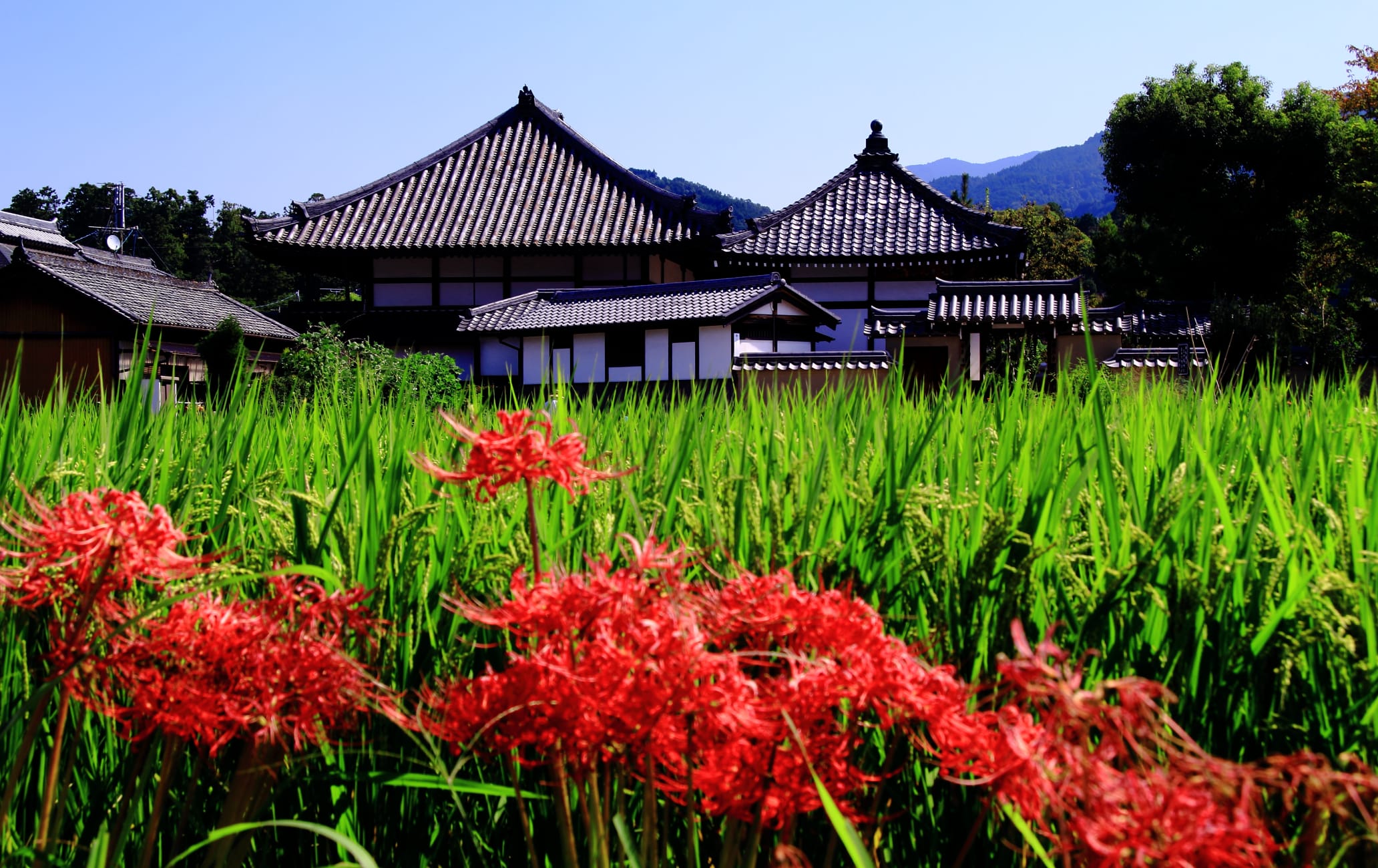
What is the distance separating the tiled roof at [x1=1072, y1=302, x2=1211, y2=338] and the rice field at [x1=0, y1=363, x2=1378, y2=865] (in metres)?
14.3

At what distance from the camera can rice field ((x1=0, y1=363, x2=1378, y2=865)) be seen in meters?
1.02

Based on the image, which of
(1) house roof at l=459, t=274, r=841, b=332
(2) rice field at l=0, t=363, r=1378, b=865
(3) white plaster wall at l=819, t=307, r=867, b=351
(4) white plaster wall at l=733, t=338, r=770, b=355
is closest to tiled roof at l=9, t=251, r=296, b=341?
(1) house roof at l=459, t=274, r=841, b=332

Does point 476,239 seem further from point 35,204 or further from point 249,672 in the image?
point 35,204

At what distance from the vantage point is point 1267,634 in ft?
3.18

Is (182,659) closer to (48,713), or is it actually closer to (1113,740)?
(48,713)

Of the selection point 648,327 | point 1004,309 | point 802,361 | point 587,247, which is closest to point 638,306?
point 648,327

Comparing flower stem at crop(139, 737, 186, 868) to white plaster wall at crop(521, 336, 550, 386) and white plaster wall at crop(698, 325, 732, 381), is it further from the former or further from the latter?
white plaster wall at crop(521, 336, 550, 386)

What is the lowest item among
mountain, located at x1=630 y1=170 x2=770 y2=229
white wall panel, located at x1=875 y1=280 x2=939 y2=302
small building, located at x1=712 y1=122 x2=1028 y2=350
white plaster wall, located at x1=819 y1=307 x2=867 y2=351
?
white plaster wall, located at x1=819 y1=307 x2=867 y2=351

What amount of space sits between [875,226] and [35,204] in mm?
56177

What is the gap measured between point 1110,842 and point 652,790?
35 centimetres

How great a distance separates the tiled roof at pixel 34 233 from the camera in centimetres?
3052

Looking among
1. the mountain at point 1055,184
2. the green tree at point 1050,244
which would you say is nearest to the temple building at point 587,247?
the green tree at point 1050,244

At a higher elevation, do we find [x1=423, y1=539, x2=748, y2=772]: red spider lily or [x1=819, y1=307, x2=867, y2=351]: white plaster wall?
[x1=819, y1=307, x2=867, y2=351]: white plaster wall

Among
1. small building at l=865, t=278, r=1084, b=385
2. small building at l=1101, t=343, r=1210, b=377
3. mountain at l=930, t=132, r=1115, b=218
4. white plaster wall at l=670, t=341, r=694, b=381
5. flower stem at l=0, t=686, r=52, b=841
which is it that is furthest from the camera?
mountain at l=930, t=132, r=1115, b=218
